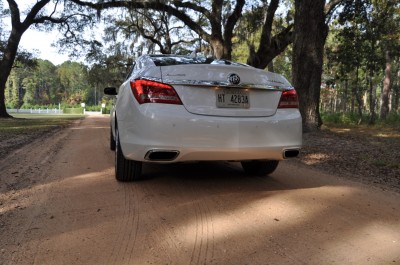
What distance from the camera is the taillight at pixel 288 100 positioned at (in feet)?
13.8

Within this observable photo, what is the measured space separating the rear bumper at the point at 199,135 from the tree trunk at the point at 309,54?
22.6 ft

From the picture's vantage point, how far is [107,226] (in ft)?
10.4

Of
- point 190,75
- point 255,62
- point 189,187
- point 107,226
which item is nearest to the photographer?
point 107,226

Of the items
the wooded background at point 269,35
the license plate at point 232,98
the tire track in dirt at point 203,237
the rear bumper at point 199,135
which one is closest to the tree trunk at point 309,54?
the wooded background at point 269,35

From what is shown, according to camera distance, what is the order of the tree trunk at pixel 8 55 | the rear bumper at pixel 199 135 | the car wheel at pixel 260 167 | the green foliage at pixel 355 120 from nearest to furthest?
1. the rear bumper at pixel 199 135
2. the car wheel at pixel 260 167
3. the green foliage at pixel 355 120
4. the tree trunk at pixel 8 55

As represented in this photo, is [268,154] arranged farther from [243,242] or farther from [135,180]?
[135,180]

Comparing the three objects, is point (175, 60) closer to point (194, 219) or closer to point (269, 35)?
point (194, 219)

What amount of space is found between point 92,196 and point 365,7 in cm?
1611

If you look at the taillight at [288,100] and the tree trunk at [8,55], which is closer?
the taillight at [288,100]

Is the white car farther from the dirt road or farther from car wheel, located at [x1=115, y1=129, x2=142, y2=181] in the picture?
the dirt road

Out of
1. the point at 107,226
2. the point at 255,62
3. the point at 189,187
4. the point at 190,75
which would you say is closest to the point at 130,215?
the point at 107,226

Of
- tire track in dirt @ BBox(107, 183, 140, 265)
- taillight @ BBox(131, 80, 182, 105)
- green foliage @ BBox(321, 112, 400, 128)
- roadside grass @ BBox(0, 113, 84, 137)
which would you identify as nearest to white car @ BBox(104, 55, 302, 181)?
taillight @ BBox(131, 80, 182, 105)

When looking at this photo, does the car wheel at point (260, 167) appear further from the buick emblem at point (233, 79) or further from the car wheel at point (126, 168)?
the car wheel at point (126, 168)

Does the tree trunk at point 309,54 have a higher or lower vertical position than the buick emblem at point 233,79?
higher
